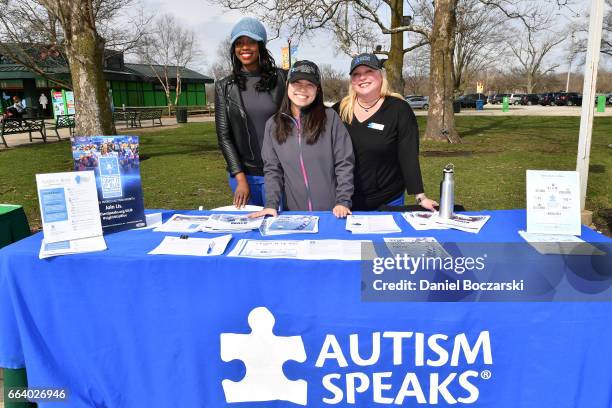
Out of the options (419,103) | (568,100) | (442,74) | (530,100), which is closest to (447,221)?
(442,74)

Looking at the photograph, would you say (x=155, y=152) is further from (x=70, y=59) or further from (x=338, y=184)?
(x=338, y=184)

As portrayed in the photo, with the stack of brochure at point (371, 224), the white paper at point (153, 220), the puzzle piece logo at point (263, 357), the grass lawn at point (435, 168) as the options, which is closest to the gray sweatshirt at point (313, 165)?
the stack of brochure at point (371, 224)

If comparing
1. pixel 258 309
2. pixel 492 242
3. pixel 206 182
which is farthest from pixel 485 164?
pixel 258 309

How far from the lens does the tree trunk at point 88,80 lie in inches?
345

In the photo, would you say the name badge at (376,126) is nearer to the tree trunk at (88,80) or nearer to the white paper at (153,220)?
the white paper at (153,220)

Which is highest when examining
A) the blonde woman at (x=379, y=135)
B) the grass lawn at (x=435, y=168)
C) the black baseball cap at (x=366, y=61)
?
the black baseball cap at (x=366, y=61)

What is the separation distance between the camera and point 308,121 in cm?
281

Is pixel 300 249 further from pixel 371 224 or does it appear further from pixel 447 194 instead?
pixel 447 194

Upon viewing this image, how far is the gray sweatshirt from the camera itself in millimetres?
2830

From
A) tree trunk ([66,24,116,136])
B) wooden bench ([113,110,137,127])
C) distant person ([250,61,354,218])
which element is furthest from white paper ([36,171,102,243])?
wooden bench ([113,110,137,127])

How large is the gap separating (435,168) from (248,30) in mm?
7148

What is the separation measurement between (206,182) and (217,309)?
6661 mm

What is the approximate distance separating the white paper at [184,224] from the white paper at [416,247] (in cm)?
Answer: 106

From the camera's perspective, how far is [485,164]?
1000cm
